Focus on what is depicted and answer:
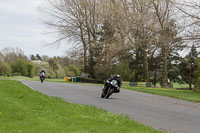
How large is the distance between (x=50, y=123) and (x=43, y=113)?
183cm

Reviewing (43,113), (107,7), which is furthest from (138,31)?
(43,113)

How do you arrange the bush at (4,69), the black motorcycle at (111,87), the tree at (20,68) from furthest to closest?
1. the tree at (20,68)
2. the bush at (4,69)
3. the black motorcycle at (111,87)

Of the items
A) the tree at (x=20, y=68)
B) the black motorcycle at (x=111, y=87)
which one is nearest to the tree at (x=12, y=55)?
the tree at (x=20, y=68)

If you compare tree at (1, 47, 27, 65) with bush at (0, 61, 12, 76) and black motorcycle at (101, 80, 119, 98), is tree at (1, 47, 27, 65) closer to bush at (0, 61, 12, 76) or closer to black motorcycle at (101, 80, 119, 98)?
bush at (0, 61, 12, 76)

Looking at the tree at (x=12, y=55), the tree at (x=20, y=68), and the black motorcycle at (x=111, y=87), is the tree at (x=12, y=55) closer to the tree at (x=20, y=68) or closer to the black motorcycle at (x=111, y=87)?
the tree at (x=20, y=68)

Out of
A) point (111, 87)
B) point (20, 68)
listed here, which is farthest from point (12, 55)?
point (111, 87)

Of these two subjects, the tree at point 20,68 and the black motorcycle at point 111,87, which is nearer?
the black motorcycle at point 111,87

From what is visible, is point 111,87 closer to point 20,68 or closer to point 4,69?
point 4,69

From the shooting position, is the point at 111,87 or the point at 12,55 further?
the point at 12,55

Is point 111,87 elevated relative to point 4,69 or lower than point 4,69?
lower

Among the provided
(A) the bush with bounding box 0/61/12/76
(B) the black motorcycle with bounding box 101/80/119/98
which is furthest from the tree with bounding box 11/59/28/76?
(B) the black motorcycle with bounding box 101/80/119/98

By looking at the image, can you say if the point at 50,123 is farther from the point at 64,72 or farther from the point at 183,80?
the point at 64,72

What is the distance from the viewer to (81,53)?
5203 cm

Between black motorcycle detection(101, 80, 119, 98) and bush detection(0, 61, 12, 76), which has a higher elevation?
bush detection(0, 61, 12, 76)
